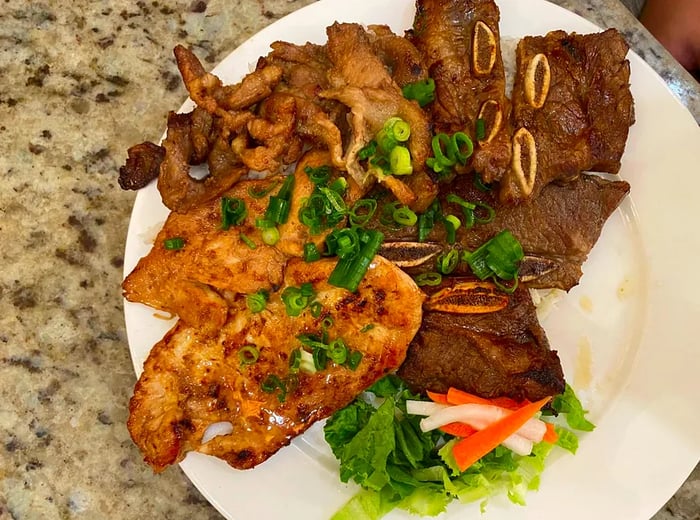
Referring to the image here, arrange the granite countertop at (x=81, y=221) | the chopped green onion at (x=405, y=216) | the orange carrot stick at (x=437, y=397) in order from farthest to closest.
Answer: the granite countertop at (x=81, y=221) → the orange carrot stick at (x=437, y=397) → the chopped green onion at (x=405, y=216)

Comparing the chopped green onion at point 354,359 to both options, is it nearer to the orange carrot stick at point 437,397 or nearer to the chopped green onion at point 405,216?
the orange carrot stick at point 437,397

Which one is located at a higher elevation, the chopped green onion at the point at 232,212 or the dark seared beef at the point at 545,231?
the dark seared beef at the point at 545,231

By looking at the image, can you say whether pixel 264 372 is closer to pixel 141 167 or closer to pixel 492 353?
pixel 492 353

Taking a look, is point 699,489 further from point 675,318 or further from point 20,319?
point 20,319

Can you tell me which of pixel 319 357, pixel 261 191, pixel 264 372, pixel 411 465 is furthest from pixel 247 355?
pixel 411 465

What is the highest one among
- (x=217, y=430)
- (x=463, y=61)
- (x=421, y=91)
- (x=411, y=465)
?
(x=463, y=61)

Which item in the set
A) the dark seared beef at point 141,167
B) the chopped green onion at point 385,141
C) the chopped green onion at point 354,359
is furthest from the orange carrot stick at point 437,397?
the dark seared beef at point 141,167
